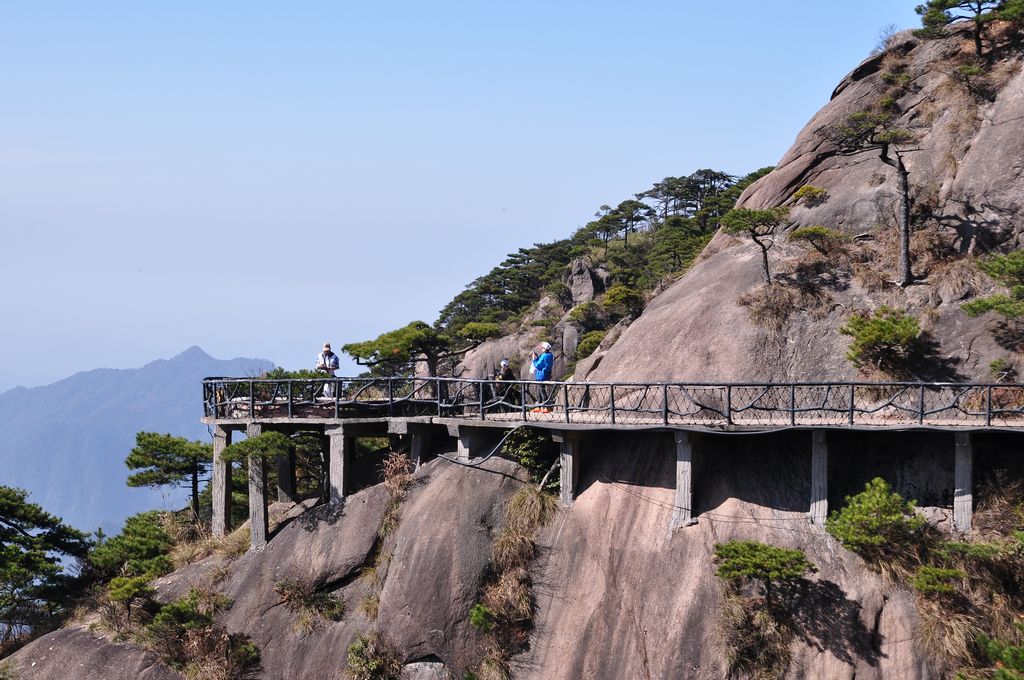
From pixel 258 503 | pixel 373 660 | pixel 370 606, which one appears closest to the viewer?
pixel 373 660

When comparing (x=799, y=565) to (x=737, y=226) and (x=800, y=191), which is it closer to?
(x=737, y=226)

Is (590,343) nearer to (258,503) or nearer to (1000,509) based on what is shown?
(258,503)

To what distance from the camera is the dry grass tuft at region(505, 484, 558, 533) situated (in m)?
25.4

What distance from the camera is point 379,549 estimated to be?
26.7 meters

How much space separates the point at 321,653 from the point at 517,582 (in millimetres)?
6248

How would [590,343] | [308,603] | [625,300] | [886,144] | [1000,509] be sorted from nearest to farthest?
[1000,509], [308,603], [886,144], [590,343], [625,300]

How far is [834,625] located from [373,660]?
12.5 m

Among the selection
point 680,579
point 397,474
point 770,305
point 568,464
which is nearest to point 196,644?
point 397,474

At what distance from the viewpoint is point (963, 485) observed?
21297 millimetres

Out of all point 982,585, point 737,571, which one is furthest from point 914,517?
point 737,571

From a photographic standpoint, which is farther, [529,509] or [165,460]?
[165,460]

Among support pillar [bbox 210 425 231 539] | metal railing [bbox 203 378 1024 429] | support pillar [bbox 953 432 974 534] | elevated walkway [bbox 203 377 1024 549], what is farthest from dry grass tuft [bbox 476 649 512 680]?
support pillar [bbox 210 425 231 539]

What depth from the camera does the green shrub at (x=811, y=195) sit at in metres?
31.9

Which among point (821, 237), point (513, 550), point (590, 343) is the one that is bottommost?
point (513, 550)
